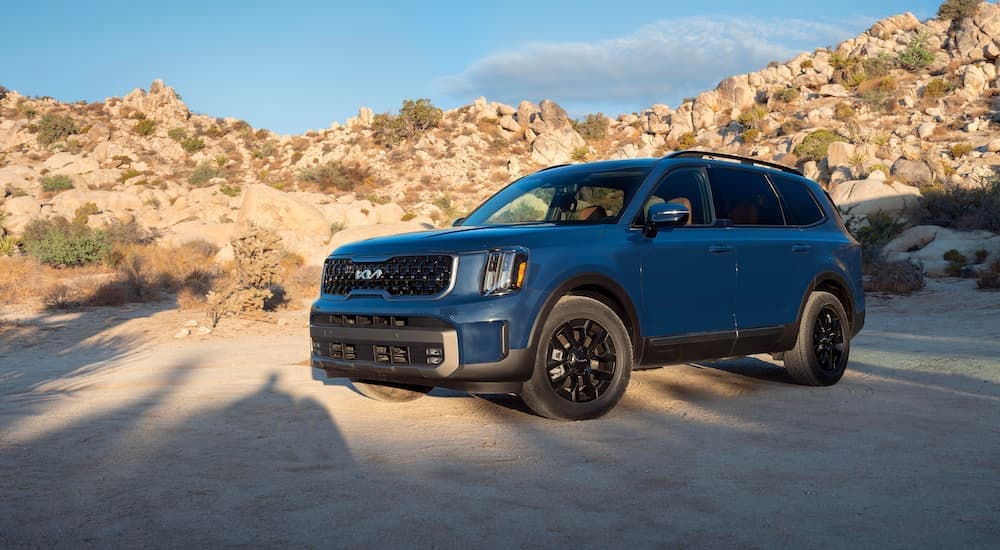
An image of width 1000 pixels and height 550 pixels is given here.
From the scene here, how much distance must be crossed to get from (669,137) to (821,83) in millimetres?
9459

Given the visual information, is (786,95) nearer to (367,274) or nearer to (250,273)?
(250,273)

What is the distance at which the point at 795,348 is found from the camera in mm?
7852

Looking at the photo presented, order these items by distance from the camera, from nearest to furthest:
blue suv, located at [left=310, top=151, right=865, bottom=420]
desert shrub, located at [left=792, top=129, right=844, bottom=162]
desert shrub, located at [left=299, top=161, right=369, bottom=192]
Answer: blue suv, located at [left=310, top=151, right=865, bottom=420]
desert shrub, located at [left=792, top=129, right=844, bottom=162]
desert shrub, located at [left=299, top=161, right=369, bottom=192]

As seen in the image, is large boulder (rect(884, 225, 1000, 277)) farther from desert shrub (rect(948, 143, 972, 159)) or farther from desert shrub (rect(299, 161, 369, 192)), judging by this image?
desert shrub (rect(299, 161, 369, 192))

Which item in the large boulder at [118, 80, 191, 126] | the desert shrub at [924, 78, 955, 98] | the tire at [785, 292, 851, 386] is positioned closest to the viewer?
the tire at [785, 292, 851, 386]

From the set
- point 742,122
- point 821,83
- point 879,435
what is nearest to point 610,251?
point 879,435

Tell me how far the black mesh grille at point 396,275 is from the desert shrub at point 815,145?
34140mm

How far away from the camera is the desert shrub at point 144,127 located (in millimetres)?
53719

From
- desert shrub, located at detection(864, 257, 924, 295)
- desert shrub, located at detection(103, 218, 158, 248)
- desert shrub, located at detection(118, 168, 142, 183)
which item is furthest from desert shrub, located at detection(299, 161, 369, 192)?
desert shrub, located at detection(864, 257, 924, 295)

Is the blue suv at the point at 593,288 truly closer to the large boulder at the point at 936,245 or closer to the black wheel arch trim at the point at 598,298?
the black wheel arch trim at the point at 598,298

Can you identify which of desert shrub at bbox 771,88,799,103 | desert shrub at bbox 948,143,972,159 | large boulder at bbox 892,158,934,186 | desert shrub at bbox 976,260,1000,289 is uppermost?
desert shrub at bbox 771,88,799,103

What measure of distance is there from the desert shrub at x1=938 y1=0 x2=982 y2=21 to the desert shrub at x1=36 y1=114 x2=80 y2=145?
52.9 meters

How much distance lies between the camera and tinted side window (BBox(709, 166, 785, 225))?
7.43 metres

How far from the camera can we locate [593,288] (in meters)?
6.21
